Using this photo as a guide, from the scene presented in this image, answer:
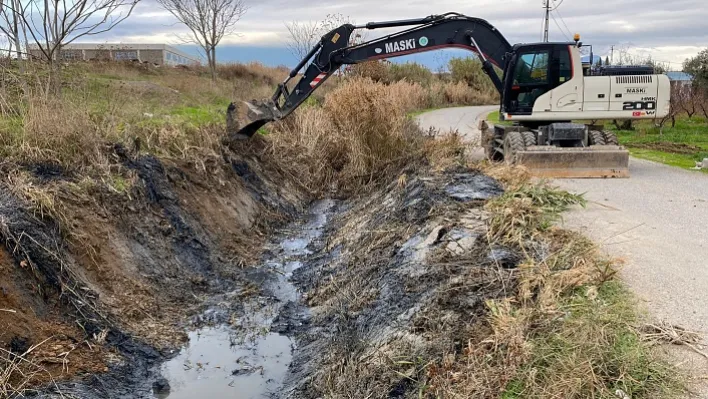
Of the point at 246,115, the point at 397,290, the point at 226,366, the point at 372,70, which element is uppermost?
the point at 372,70

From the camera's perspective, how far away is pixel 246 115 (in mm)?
11336

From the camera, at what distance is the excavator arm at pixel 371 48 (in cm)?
1133

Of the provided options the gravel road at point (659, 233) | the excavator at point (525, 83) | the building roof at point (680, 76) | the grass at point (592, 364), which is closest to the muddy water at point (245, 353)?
the grass at point (592, 364)

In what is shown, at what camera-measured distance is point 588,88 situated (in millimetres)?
11227

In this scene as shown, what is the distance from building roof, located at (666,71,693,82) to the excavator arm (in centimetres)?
1428

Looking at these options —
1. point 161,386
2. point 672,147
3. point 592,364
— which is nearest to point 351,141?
point 161,386

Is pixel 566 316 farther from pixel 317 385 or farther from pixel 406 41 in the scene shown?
pixel 406 41

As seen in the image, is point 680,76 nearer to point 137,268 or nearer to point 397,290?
point 397,290

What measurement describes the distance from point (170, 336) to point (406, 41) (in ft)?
24.0

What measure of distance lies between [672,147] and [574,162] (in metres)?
6.64

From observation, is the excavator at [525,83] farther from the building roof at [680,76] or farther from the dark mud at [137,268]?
the building roof at [680,76]

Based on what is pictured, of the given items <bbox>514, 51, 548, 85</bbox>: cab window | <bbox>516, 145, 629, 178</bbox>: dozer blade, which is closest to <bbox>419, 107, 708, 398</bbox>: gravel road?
<bbox>516, 145, 629, 178</bbox>: dozer blade

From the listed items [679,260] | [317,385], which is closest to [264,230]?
[317,385]

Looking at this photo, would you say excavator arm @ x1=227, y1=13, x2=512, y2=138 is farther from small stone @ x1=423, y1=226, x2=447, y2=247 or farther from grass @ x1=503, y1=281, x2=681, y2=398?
grass @ x1=503, y1=281, x2=681, y2=398
